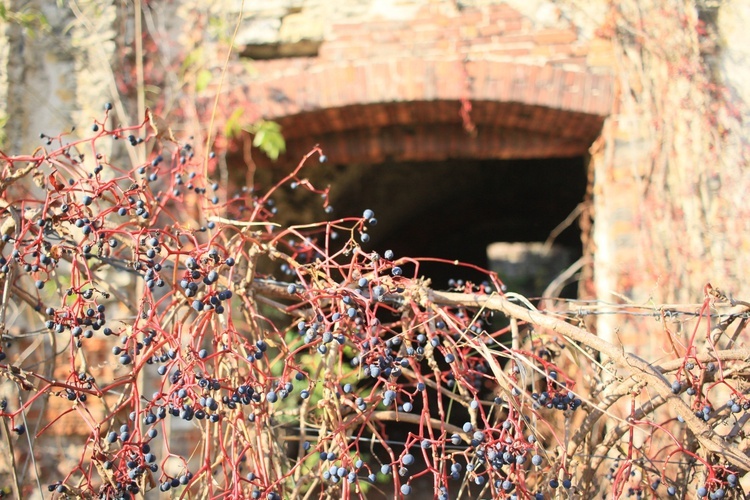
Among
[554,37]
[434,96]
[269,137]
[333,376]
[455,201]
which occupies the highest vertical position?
[554,37]

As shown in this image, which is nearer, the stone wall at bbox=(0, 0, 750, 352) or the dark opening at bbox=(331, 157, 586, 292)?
the stone wall at bbox=(0, 0, 750, 352)

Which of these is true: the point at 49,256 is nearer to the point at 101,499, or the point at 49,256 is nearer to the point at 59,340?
the point at 101,499

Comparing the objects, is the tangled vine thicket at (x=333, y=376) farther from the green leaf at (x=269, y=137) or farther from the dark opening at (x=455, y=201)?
the dark opening at (x=455, y=201)

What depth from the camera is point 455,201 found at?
7070 mm

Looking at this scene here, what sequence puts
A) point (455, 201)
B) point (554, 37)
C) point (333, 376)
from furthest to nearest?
point (455, 201) < point (554, 37) < point (333, 376)

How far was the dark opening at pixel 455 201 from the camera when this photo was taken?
5.30 metres

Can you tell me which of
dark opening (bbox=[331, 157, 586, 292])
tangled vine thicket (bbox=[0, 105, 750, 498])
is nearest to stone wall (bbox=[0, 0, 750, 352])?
dark opening (bbox=[331, 157, 586, 292])

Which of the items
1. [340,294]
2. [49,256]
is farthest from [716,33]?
[49,256]

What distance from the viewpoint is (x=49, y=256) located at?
1.63 meters

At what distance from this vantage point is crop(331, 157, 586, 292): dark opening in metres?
5.30

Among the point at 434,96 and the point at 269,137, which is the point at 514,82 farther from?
the point at 269,137

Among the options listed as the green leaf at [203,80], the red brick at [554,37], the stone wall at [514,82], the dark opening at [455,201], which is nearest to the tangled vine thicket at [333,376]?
the green leaf at [203,80]

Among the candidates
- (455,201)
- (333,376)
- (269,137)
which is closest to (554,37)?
(269,137)

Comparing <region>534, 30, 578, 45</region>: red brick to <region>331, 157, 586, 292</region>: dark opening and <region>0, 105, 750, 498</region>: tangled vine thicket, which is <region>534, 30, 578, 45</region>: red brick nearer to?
<region>331, 157, 586, 292</region>: dark opening
